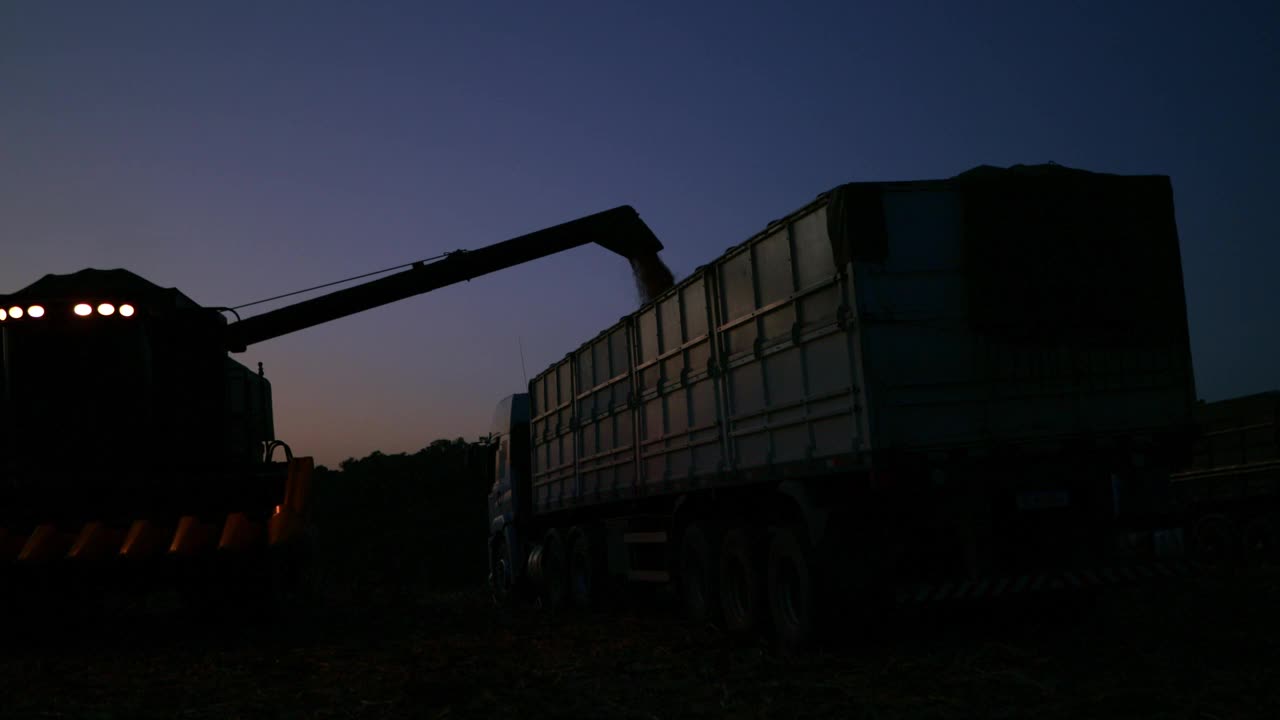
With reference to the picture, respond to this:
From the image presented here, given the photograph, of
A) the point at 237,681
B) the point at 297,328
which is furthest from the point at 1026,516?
the point at 297,328

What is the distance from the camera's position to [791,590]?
9828mm

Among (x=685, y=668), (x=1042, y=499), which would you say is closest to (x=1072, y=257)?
(x=1042, y=499)

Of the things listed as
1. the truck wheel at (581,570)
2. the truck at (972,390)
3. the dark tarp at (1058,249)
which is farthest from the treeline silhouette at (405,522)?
the dark tarp at (1058,249)

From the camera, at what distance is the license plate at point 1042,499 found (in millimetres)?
8852

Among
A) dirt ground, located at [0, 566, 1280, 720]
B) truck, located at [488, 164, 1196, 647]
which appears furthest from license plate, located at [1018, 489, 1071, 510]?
dirt ground, located at [0, 566, 1280, 720]

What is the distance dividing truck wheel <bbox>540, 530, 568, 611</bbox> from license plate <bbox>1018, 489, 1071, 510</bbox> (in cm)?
923

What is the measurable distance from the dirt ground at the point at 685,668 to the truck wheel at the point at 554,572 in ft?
11.2

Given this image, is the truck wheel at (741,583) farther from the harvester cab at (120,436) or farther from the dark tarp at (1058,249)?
the harvester cab at (120,436)

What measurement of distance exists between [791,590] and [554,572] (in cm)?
844

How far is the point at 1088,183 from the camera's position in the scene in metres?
9.37

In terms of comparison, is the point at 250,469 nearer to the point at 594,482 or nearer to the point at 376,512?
the point at 594,482

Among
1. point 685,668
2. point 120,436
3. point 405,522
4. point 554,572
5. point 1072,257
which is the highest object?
point 1072,257

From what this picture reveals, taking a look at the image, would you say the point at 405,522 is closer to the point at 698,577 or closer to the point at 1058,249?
the point at 698,577

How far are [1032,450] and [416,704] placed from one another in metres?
4.91
